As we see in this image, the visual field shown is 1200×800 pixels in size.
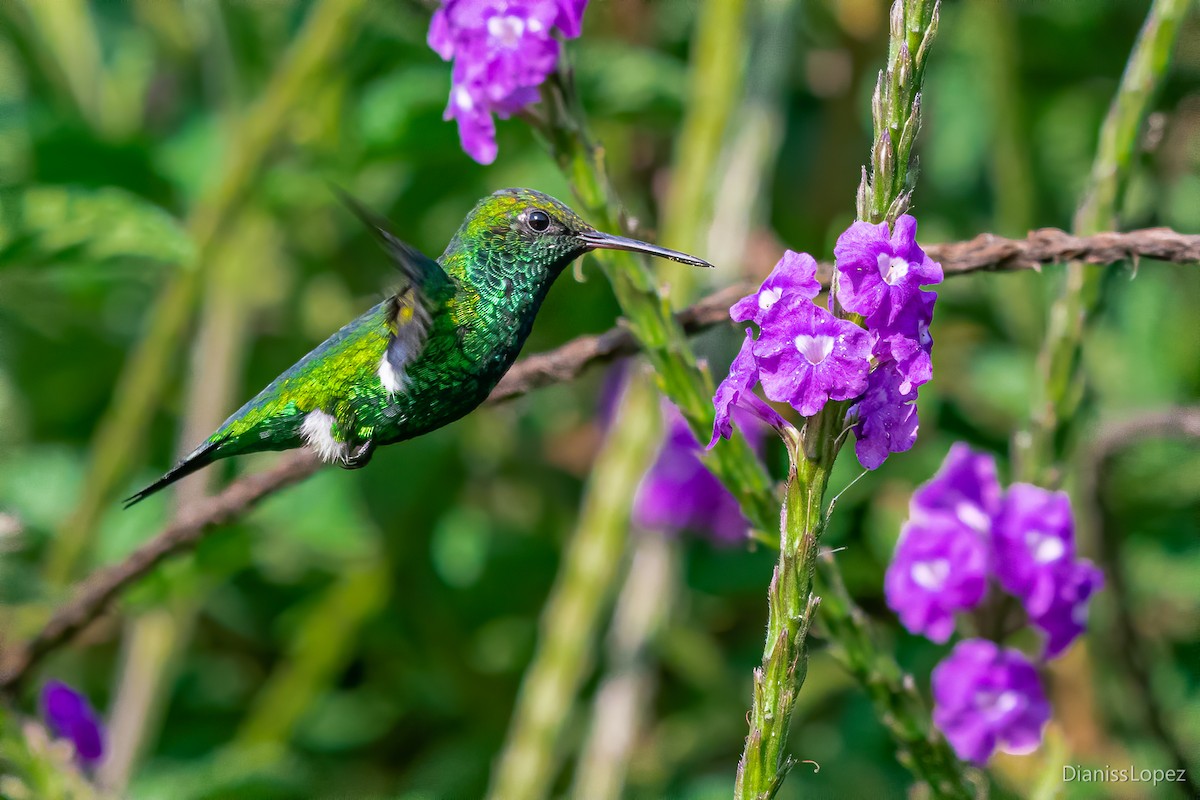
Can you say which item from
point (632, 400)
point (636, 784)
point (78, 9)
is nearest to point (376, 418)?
point (632, 400)

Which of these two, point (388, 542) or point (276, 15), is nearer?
point (388, 542)

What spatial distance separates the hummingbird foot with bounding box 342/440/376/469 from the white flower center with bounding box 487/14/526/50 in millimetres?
433

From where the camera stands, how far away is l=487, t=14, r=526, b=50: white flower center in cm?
139

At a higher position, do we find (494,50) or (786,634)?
(494,50)

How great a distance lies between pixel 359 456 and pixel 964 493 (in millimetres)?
860

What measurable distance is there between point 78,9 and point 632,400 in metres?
1.95

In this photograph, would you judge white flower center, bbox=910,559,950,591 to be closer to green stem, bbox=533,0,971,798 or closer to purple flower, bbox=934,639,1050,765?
purple flower, bbox=934,639,1050,765

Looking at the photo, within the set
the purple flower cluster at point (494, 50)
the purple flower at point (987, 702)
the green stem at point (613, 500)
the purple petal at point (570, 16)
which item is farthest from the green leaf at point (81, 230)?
the purple flower at point (987, 702)

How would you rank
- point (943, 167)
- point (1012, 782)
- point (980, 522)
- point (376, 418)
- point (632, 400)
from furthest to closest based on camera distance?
point (943, 167) < point (1012, 782) < point (632, 400) < point (980, 522) < point (376, 418)

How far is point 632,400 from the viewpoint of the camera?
7.99 ft

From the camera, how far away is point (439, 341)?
1.32 meters

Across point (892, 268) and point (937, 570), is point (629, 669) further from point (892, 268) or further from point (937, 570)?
point (892, 268)

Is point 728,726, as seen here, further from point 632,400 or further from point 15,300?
point 15,300

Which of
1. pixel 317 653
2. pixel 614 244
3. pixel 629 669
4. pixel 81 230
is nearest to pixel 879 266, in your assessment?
pixel 614 244
